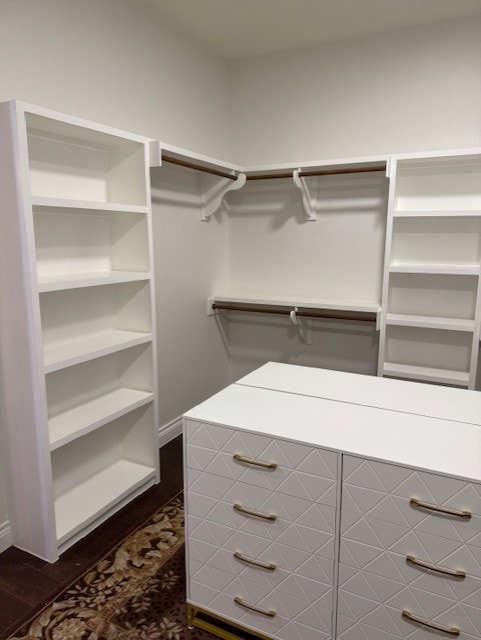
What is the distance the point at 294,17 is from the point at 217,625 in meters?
2.99

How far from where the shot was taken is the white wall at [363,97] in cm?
269

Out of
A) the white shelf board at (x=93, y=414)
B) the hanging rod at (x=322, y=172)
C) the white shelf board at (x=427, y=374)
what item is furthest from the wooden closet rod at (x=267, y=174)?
the white shelf board at (x=93, y=414)

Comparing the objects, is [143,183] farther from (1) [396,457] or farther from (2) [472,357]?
(2) [472,357]

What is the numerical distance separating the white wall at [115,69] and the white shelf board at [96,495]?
1.86m

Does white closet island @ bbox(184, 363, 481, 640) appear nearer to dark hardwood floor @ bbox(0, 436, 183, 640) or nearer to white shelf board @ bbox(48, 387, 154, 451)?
dark hardwood floor @ bbox(0, 436, 183, 640)

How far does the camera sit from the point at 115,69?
2.41 m

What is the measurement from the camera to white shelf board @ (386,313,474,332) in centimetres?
260

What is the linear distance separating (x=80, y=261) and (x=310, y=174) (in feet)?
5.07

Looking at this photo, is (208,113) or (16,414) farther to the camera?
(208,113)

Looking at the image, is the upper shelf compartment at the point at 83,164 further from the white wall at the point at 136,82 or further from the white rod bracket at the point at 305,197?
the white rod bracket at the point at 305,197

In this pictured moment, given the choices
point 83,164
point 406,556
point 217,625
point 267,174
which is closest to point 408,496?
point 406,556

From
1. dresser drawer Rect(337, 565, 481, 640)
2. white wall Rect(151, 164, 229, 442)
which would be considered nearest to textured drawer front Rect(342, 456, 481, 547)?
dresser drawer Rect(337, 565, 481, 640)

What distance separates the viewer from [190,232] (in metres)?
3.15

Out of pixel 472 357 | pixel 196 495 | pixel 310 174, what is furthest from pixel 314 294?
pixel 196 495
